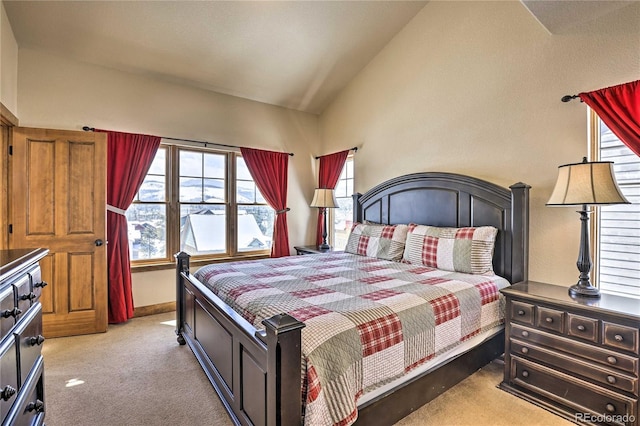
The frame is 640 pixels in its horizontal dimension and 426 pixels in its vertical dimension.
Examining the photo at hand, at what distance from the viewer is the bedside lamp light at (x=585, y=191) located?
1.95 meters

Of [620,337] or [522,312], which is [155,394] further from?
[620,337]

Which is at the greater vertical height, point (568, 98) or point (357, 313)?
point (568, 98)

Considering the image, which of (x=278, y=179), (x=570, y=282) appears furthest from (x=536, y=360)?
(x=278, y=179)

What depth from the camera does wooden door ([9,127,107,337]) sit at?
305 centimetres

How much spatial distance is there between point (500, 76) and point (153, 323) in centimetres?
436

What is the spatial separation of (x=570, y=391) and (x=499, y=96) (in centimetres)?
237

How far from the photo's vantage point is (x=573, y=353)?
1984 mm

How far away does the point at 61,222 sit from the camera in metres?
3.19

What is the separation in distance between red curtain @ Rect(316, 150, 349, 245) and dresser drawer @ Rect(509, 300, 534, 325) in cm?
A: 289

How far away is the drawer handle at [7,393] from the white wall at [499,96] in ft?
10.7

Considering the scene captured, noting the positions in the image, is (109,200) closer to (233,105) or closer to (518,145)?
(233,105)

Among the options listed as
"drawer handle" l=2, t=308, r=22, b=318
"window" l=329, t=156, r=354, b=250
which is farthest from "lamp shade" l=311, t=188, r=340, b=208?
"drawer handle" l=2, t=308, r=22, b=318

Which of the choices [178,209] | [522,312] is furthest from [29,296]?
[522,312]

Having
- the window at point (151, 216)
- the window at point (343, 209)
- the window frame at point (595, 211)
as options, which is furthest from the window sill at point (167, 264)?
the window frame at point (595, 211)
